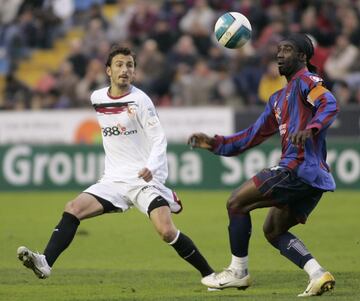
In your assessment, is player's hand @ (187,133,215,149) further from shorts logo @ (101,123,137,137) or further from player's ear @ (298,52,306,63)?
player's ear @ (298,52,306,63)

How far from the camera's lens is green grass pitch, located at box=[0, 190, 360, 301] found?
366 inches

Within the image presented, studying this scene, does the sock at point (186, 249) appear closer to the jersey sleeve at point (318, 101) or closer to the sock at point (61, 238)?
the sock at point (61, 238)

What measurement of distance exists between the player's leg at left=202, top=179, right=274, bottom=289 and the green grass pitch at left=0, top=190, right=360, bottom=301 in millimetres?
123

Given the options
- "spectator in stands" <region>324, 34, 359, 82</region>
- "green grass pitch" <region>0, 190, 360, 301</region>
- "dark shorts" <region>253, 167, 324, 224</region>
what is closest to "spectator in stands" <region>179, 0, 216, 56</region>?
"spectator in stands" <region>324, 34, 359, 82</region>

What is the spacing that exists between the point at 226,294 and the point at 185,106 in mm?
13718

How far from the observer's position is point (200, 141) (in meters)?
9.30

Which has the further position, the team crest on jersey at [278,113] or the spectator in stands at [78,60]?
the spectator in stands at [78,60]

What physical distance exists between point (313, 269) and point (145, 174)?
159 centimetres

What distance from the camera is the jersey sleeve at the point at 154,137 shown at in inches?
364

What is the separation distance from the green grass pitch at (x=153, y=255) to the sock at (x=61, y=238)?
13.5 inches

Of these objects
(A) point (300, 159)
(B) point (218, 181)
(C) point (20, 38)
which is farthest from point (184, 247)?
(C) point (20, 38)

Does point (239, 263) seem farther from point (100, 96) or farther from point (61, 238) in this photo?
point (100, 96)

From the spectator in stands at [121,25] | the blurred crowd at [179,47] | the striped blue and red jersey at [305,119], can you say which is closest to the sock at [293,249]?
the striped blue and red jersey at [305,119]

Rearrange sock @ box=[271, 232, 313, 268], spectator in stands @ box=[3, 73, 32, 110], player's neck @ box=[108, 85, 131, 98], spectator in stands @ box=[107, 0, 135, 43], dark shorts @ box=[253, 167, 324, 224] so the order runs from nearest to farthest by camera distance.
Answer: dark shorts @ box=[253, 167, 324, 224], sock @ box=[271, 232, 313, 268], player's neck @ box=[108, 85, 131, 98], spectator in stands @ box=[3, 73, 32, 110], spectator in stands @ box=[107, 0, 135, 43]
